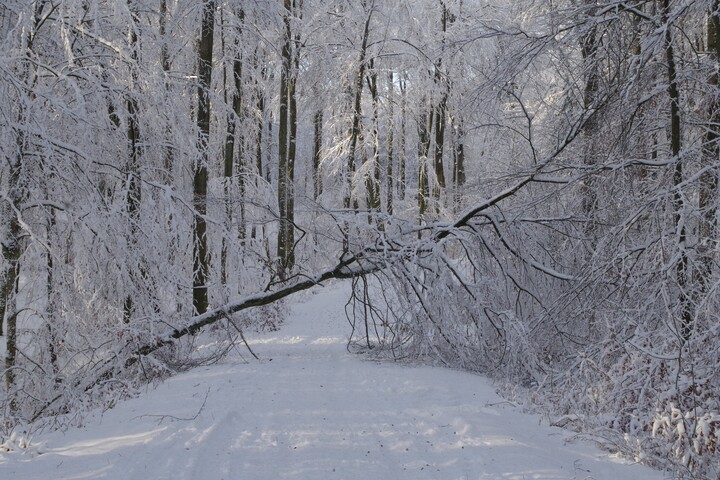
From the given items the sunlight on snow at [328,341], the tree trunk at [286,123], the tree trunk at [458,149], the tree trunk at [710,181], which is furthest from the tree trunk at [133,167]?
the tree trunk at [710,181]

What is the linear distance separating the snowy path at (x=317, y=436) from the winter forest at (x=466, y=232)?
61 centimetres

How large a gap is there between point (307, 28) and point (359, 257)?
1072cm

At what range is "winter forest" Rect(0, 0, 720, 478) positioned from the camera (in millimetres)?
5500

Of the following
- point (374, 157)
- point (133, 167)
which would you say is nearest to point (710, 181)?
point (133, 167)

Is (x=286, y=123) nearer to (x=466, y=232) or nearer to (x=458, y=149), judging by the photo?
(x=458, y=149)

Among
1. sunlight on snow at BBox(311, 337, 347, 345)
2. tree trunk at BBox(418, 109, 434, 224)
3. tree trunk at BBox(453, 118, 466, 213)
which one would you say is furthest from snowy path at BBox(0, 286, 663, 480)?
tree trunk at BBox(418, 109, 434, 224)

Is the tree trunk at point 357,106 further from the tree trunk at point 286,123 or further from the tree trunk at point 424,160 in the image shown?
the tree trunk at point 424,160

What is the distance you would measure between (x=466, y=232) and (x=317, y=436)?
4426 mm

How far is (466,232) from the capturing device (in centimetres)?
884

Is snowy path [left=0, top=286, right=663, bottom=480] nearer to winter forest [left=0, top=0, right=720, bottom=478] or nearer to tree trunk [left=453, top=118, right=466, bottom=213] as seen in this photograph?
winter forest [left=0, top=0, right=720, bottom=478]

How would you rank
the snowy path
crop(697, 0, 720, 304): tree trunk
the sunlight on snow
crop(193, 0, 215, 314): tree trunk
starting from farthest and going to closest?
the sunlight on snow, crop(193, 0, 215, 314): tree trunk, crop(697, 0, 720, 304): tree trunk, the snowy path

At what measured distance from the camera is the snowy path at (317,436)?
447 centimetres

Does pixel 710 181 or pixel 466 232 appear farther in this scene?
pixel 466 232

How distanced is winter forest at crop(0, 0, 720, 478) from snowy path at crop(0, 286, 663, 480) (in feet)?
1.99
